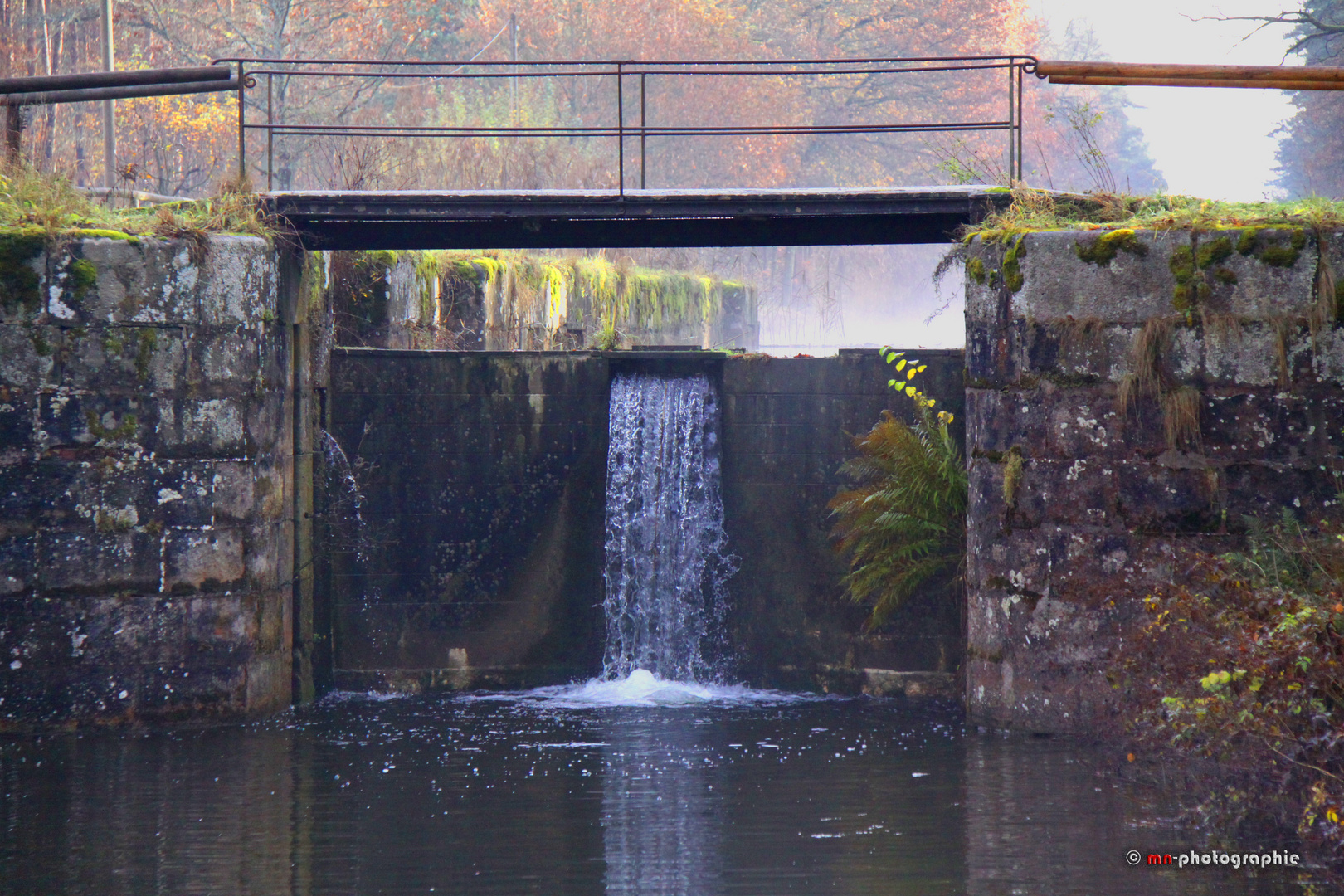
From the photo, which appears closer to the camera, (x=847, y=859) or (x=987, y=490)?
(x=847, y=859)

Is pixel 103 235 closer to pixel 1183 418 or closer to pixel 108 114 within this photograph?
pixel 1183 418

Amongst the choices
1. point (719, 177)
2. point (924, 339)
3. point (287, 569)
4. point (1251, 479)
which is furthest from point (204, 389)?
point (924, 339)

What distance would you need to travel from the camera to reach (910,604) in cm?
1217

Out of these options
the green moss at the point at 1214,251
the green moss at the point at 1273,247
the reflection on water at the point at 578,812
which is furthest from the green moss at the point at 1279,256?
the reflection on water at the point at 578,812

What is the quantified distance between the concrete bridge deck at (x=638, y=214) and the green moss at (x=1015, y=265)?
1.09 meters

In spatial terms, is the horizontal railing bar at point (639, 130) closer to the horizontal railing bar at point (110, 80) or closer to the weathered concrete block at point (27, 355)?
the horizontal railing bar at point (110, 80)

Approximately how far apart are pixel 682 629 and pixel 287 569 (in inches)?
144

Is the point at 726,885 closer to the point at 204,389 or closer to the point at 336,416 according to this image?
the point at 204,389

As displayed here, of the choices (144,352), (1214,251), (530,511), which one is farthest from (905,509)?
(144,352)

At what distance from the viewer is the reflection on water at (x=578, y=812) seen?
22.5ft

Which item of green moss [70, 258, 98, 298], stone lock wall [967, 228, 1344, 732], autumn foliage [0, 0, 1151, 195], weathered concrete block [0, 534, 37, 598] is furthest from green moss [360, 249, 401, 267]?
autumn foliage [0, 0, 1151, 195]

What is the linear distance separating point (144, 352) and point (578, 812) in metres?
4.95

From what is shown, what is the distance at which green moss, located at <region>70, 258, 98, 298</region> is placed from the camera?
10.2 metres

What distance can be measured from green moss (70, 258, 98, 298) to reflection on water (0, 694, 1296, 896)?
10.8ft
